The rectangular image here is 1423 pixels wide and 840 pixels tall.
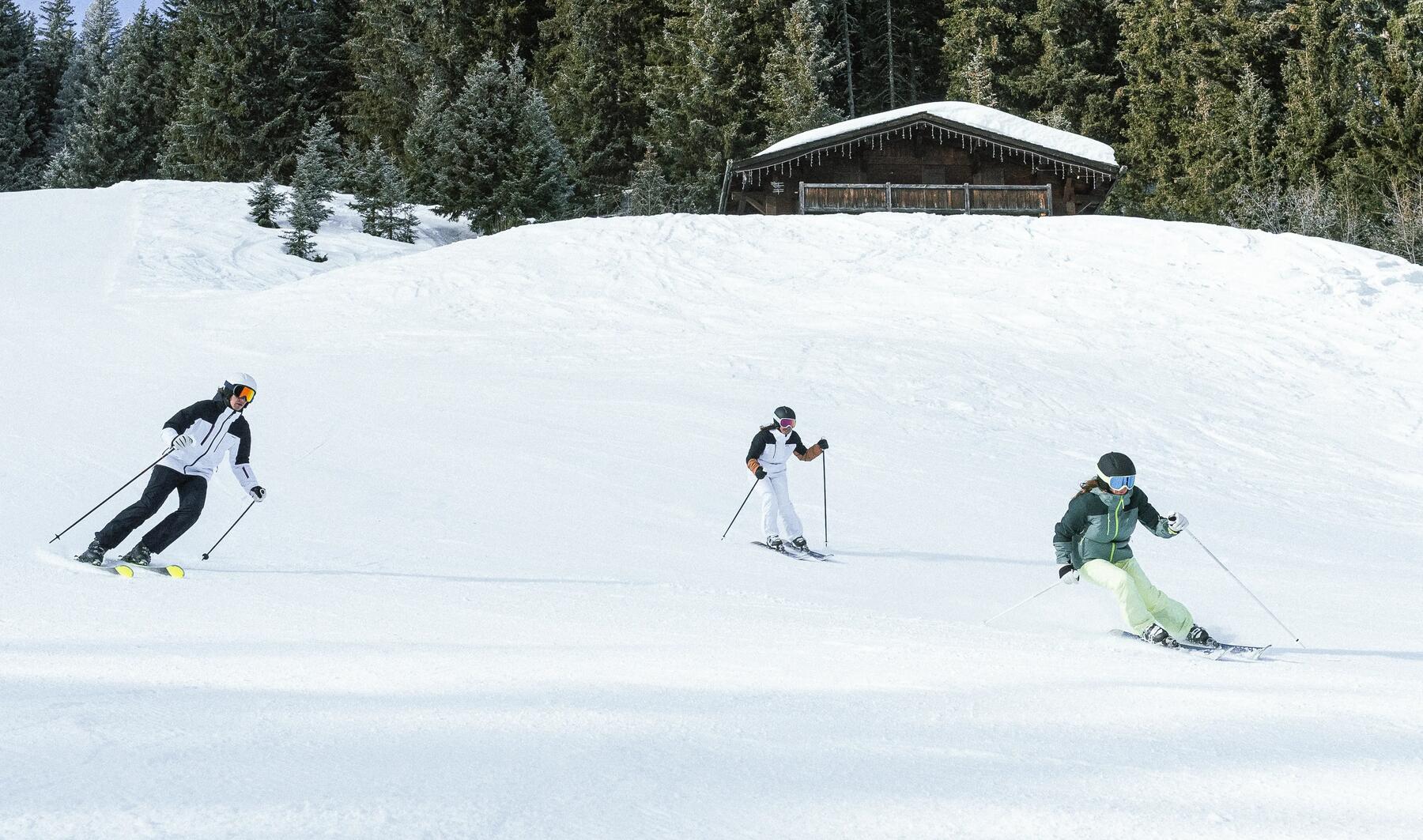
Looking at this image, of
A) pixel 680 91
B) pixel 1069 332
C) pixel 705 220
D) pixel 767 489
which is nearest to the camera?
pixel 767 489

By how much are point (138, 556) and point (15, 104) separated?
56.9 metres

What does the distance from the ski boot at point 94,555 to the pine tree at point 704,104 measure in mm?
39182

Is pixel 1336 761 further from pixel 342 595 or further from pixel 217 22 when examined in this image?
pixel 217 22

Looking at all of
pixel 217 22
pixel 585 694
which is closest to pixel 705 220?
pixel 585 694

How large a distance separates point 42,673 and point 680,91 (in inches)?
1795

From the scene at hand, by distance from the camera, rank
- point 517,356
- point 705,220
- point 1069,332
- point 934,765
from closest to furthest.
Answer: point 934,765 → point 517,356 → point 1069,332 → point 705,220

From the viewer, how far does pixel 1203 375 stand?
57.7ft

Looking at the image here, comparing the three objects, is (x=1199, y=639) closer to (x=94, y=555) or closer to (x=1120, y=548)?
(x=1120, y=548)

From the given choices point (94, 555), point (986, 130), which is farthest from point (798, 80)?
point (94, 555)

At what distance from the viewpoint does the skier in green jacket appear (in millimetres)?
6379

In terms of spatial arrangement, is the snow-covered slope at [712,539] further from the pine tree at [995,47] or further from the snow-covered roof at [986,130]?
the pine tree at [995,47]

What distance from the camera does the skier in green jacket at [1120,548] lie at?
6.38 metres

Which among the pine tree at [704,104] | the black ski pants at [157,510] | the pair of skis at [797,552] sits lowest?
the pair of skis at [797,552]

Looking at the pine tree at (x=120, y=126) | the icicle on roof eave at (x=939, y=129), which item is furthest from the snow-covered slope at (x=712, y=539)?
the pine tree at (x=120, y=126)
